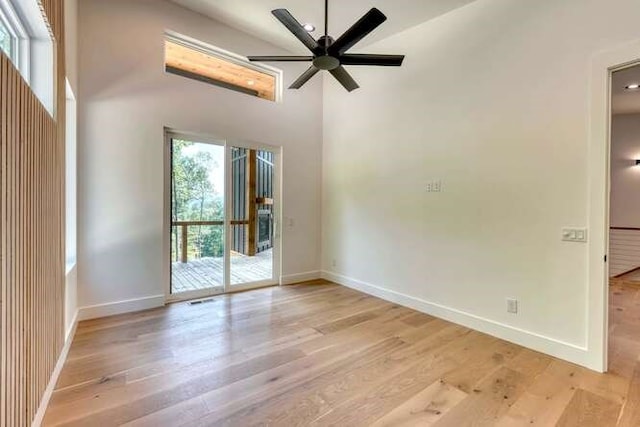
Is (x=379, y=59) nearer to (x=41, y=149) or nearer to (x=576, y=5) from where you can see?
(x=576, y=5)

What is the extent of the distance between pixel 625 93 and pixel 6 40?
779cm

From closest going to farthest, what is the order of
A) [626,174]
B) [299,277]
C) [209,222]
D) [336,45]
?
[336,45] < [209,222] < [299,277] < [626,174]

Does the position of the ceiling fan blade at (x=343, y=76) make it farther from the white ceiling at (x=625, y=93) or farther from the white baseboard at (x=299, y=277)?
the white ceiling at (x=625, y=93)

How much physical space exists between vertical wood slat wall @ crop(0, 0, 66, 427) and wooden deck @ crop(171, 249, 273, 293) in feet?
6.05

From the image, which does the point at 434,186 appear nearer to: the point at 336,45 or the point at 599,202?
the point at 599,202

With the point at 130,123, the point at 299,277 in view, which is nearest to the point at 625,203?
the point at 299,277

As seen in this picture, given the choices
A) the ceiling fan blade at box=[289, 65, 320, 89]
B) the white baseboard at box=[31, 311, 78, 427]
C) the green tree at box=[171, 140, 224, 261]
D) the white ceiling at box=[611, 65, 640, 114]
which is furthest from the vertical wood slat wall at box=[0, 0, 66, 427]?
the white ceiling at box=[611, 65, 640, 114]

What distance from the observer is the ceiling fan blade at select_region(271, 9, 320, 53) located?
7.49 ft

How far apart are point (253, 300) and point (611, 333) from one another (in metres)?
4.01

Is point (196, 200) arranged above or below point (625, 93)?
below

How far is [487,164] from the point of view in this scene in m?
3.27

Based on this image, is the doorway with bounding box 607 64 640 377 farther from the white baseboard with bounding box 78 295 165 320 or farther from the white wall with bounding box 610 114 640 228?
the white baseboard with bounding box 78 295 165 320

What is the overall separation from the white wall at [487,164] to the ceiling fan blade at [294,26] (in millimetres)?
1858

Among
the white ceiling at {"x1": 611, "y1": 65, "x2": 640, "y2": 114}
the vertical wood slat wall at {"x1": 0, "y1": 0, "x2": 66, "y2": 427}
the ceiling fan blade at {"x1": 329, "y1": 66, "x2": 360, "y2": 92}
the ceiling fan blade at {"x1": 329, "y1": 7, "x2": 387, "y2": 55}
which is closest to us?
the vertical wood slat wall at {"x1": 0, "y1": 0, "x2": 66, "y2": 427}
